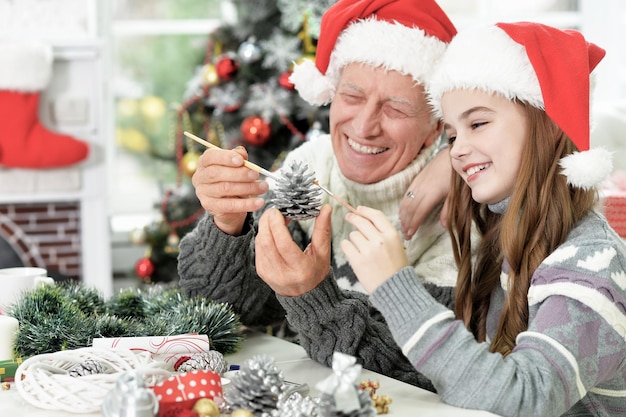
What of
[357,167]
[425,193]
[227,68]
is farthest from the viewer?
[227,68]

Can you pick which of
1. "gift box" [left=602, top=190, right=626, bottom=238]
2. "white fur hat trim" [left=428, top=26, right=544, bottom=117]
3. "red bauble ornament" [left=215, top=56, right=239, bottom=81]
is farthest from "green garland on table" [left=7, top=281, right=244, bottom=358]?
"red bauble ornament" [left=215, top=56, right=239, bottom=81]

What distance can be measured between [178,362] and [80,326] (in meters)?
0.20

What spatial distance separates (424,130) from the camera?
6.45ft

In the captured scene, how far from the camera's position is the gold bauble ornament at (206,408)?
107cm

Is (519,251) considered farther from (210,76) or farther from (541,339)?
(210,76)

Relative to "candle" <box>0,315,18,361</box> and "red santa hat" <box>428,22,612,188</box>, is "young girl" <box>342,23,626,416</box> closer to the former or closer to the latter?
"red santa hat" <box>428,22,612,188</box>

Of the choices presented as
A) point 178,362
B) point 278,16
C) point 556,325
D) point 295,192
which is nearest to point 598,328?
point 556,325

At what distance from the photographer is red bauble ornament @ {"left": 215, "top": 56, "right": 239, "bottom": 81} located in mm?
3564

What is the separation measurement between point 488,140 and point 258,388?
62 cm

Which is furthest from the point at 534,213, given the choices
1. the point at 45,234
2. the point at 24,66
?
the point at 45,234

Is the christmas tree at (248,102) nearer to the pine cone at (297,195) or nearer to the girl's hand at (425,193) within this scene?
the girl's hand at (425,193)

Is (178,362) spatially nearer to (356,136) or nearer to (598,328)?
(598,328)

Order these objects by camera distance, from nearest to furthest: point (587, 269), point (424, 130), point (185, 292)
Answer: point (587, 269)
point (185, 292)
point (424, 130)

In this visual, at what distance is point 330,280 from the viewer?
1.52 metres
